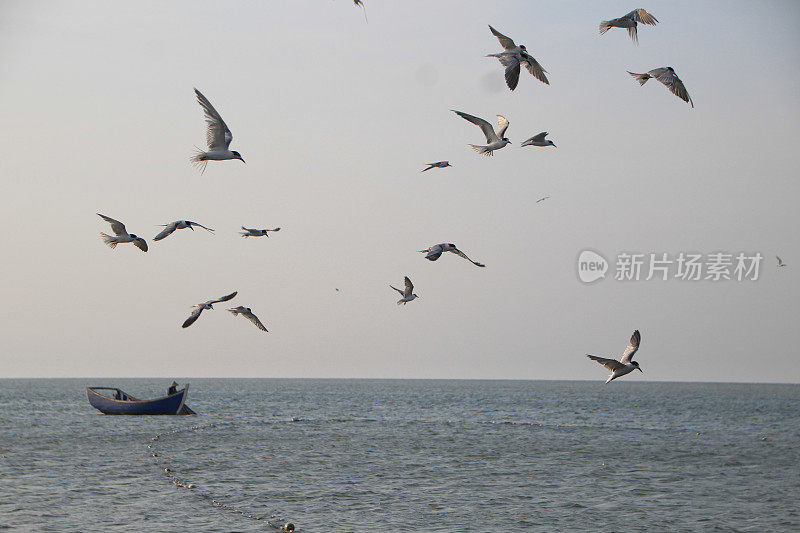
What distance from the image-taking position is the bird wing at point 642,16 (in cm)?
1825

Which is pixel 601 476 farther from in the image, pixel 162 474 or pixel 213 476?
pixel 162 474

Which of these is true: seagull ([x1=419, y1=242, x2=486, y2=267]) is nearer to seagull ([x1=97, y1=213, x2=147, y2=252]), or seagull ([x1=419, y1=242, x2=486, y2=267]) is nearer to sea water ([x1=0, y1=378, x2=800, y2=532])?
seagull ([x1=97, y1=213, x2=147, y2=252])

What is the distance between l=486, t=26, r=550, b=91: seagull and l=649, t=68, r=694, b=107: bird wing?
294 centimetres

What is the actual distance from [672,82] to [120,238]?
1333 cm

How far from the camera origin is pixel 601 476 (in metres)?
41.4

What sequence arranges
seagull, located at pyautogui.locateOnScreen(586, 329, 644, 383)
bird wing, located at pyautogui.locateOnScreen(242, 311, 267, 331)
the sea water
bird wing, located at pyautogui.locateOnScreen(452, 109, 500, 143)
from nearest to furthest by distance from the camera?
seagull, located at pyautogui.locateOnScreen(586, 329, 644, 383) < bird wing, located at pyautogui.locateOnScreen(452, 109, 500, 143) < bird wing, located at pyautogui.locateOnScreen(242, 311, 267, 331) < the sea water

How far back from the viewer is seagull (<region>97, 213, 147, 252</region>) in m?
19.9

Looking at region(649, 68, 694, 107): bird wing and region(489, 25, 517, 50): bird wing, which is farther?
region(649, 68, 694, 107): bird wing

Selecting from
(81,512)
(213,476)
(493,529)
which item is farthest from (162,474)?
(493,529)

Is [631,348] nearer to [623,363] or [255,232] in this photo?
[623,363]

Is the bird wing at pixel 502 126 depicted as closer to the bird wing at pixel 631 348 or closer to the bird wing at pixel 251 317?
the bird wing at pixel 631 348

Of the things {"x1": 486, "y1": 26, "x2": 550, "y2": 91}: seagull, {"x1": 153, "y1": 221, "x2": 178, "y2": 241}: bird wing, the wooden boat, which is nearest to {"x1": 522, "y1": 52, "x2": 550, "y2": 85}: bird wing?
{"x1": 486, "y1": 26, "x2": 550, "y2": 91}: seagull

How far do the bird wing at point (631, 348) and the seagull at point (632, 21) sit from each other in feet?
21.5

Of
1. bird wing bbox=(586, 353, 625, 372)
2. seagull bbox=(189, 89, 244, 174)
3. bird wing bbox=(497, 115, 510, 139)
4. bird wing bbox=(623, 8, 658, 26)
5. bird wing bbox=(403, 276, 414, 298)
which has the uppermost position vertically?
bird wing bbox=(623, 8, 658, 26)
